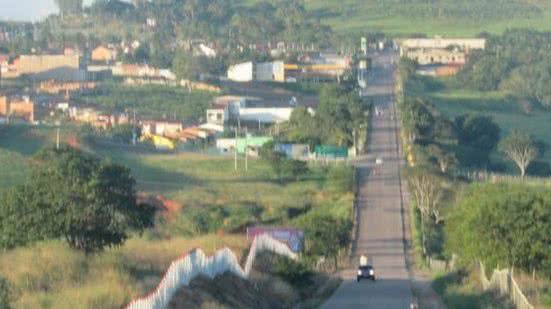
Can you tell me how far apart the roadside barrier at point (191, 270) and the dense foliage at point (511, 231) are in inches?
155

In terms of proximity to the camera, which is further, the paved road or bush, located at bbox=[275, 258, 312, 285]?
the paved road

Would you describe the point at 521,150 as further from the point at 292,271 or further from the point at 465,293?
the point at 292,271

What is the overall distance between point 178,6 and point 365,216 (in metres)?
125

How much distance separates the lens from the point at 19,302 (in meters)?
17.0

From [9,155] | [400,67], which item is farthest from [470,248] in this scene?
[400,67]

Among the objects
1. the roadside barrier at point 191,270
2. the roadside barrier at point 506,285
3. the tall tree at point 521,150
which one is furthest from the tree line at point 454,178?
the roadside barrier at point 191,270

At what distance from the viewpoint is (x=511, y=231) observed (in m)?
30.2

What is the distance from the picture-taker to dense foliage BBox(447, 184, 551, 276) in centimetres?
2984

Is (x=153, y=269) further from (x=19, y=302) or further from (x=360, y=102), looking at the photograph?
(x=360, y=102)

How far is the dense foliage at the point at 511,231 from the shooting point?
2984 centimetres

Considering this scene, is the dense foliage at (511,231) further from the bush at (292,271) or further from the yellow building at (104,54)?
Result: the yellow building at (104,54)

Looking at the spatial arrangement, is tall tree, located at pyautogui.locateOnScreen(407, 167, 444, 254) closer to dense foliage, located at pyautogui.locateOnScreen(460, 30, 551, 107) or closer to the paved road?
the paved road

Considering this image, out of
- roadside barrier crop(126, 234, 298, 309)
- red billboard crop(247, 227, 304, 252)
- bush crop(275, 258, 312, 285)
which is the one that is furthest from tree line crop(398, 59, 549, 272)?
roadside barrier crop(126, 234, 298, 309)

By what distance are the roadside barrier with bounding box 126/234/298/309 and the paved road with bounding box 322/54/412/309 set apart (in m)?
1.62
